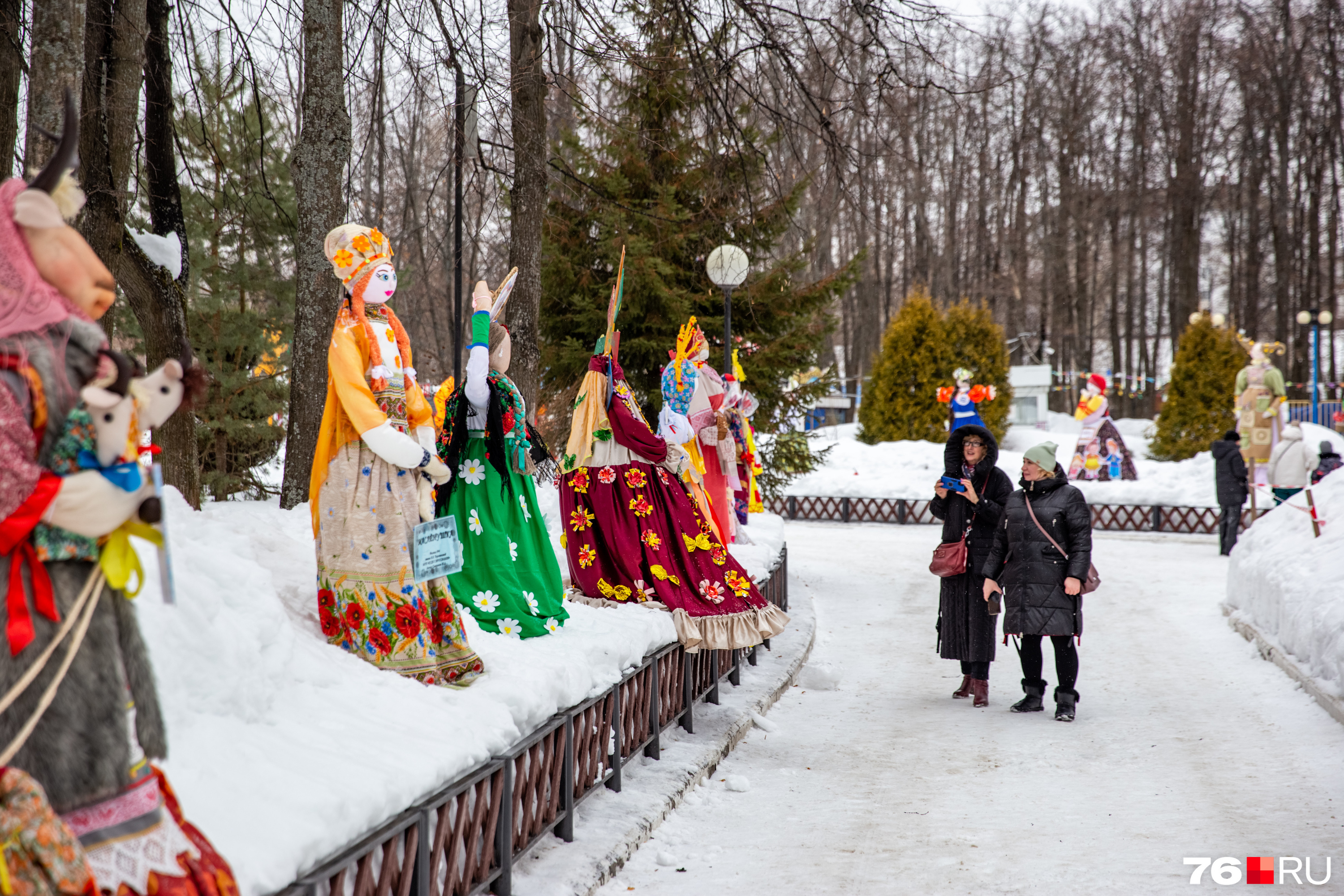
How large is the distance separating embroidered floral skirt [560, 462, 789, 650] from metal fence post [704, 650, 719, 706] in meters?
0.65

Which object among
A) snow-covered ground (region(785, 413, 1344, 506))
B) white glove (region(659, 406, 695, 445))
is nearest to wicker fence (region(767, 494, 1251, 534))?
snow-covered ground (region(785, 413, 1344, 506))

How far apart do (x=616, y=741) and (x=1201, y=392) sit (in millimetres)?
23113

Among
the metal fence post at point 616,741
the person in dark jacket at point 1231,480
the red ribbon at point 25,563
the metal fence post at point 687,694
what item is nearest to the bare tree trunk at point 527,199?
the metal fence post at point 687,694

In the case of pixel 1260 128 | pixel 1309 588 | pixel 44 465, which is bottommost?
pixel 1309 588

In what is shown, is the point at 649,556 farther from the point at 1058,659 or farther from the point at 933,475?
the point at 933,475

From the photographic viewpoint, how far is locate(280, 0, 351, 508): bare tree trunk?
7207 millimetres

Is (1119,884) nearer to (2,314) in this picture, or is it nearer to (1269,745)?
(1269,745)

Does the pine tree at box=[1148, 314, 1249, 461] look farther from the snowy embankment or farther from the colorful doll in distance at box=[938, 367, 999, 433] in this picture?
the snowy embankment

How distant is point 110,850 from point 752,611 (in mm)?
4798

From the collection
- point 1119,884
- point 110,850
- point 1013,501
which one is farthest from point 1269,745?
point 110,850

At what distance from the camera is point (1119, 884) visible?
14.5 ft

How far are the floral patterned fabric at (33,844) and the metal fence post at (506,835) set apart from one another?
1890mm

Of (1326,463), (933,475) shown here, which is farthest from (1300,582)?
(933,475)

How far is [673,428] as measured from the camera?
6.99 m
